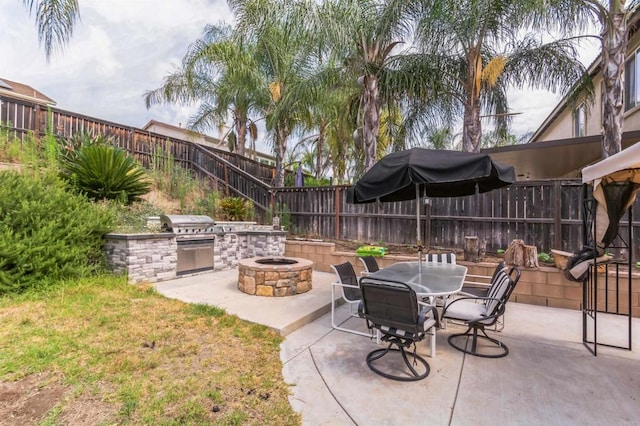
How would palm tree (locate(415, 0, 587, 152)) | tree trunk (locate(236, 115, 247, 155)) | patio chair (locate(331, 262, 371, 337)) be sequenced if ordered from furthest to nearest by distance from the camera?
tree trunk (locate(236, 115, 247, 155)) < palm tree (locate(415, 0, 587, 152)) < patio chair (locate(331, 262, 371, 337))

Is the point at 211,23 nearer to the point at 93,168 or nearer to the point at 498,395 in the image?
the point at 93,168

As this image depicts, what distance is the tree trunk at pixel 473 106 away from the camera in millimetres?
7383

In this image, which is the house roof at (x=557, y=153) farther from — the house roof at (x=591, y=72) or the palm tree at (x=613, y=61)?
the palm tree at (x=613, y=61)

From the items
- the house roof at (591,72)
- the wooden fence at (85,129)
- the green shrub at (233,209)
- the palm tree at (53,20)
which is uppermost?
the house roof at (591,72)

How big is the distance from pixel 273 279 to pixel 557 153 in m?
8.87

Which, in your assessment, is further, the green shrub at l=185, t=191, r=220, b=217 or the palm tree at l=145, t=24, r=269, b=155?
the palm tree at l=145, t=24, r=269, b=155

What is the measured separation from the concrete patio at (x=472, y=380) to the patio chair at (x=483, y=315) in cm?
13

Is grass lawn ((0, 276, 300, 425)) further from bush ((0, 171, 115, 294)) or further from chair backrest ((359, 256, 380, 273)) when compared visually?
chair backrest ((359, 256, 380, 273))

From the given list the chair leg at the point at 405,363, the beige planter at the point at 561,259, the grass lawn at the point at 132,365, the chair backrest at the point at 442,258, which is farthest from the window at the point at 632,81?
the grass lawn at the point at 132,365

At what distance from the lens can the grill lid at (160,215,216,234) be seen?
21.0 feet

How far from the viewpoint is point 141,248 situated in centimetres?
565

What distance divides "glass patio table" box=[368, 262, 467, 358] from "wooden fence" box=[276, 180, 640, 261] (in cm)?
126

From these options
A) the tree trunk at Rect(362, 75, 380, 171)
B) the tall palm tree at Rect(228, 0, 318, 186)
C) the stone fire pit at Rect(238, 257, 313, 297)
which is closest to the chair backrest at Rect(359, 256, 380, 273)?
the stone fire pit at Rect(238, 257, 313, 297)

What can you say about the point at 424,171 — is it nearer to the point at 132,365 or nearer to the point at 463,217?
the point at 132,365
